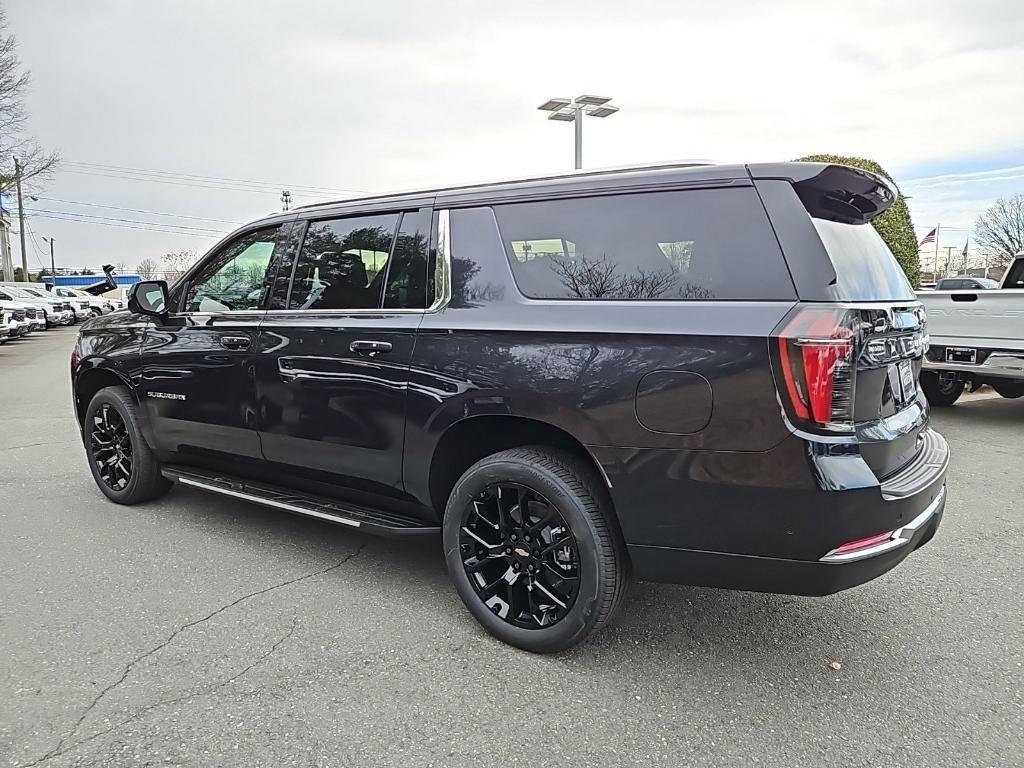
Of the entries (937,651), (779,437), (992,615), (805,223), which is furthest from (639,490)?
(992,615)

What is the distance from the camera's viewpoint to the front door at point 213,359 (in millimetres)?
4031

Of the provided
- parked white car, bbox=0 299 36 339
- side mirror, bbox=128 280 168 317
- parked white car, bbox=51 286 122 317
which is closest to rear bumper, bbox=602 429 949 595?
side mirror, bbox=128 280 168 317

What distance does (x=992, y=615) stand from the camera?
3.38 metres

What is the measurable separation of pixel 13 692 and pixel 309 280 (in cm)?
217

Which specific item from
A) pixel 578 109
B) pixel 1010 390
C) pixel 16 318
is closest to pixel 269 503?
pixel 1010 390

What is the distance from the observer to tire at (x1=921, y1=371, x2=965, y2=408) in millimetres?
8530

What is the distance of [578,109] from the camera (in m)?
16.7

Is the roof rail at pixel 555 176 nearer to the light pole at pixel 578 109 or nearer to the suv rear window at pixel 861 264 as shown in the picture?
the suv rear window at pixel 861 264

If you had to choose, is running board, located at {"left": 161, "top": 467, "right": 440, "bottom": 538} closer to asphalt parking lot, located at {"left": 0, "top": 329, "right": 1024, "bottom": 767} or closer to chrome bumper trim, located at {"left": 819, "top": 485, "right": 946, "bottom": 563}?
asphalt parking lot, located at {"left": 0, "top": 329, "right": 1024, "bottom": 767}

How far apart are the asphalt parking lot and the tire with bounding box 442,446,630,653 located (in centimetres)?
16

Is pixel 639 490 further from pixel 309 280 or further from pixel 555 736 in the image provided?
pixel 309 280

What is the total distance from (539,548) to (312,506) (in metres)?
1.37

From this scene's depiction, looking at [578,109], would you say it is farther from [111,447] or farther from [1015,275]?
[111,447]

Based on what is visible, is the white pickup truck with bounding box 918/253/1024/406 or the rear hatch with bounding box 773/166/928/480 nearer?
the rear hatch with bounding box 773/166/928/480
